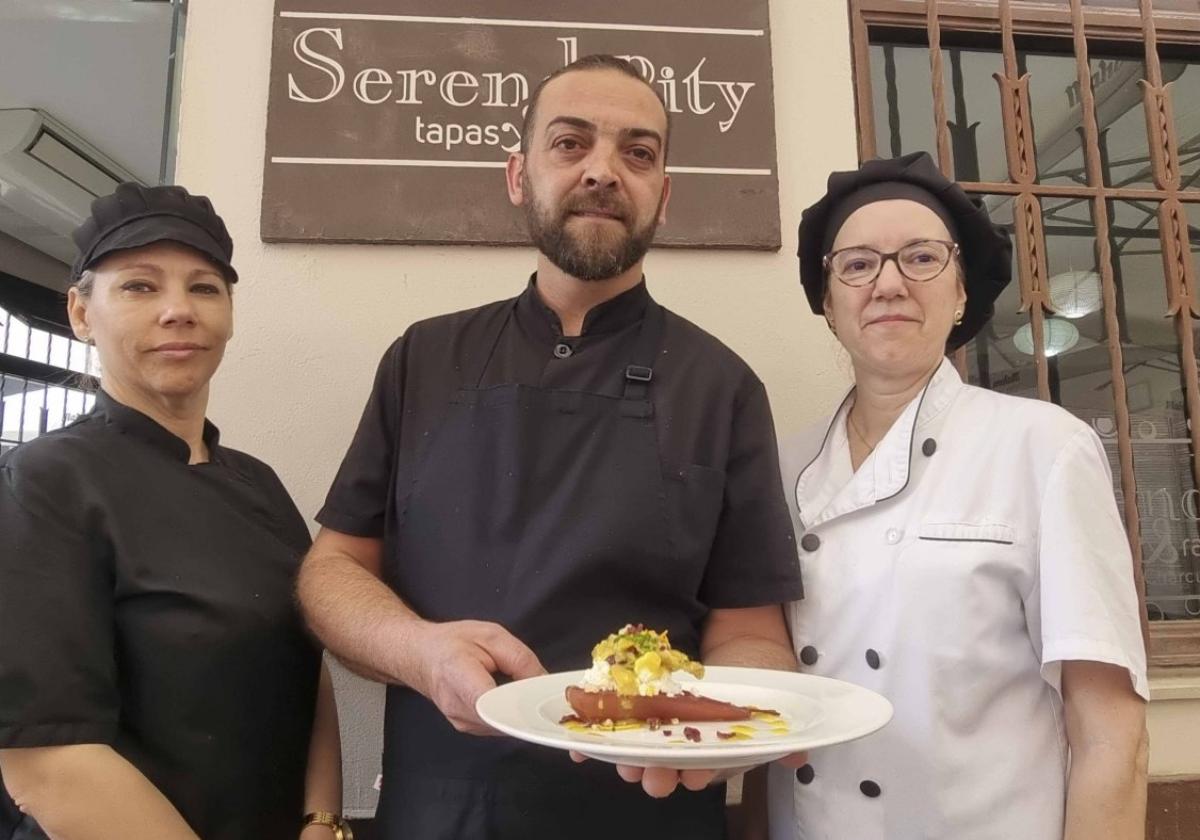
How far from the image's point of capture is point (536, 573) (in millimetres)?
1275

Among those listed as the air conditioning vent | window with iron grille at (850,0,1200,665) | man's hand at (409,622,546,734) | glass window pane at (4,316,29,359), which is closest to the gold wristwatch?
man's hand at (409,622,546,734)

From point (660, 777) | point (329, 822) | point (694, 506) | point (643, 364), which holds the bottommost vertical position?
point (329, 822)

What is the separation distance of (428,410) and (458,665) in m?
0.52

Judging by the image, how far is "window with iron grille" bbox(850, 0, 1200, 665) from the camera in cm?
209

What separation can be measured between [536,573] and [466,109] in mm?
1178

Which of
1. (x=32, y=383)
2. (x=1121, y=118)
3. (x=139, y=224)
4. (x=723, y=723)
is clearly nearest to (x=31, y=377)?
(x=32, y=383)

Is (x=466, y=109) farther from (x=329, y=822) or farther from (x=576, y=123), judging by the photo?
(x=329, y=822)

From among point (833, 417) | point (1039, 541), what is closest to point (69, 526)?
point (833, 417)

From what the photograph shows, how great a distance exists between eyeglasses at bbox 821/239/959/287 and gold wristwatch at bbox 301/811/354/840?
1.24 m

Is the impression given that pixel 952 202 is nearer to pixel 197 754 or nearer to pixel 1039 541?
pixel 1039 541

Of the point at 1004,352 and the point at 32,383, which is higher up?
the point at 32,383

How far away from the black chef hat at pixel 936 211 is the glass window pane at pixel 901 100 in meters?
0.77

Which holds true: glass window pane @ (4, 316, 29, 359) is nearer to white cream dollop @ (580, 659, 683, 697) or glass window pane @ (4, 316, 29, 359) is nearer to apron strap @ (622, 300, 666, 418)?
apron strap @ (622, 300, 666, 418)

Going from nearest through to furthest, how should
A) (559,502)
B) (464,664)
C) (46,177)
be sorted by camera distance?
(464,664), (559,502), (46,177)
